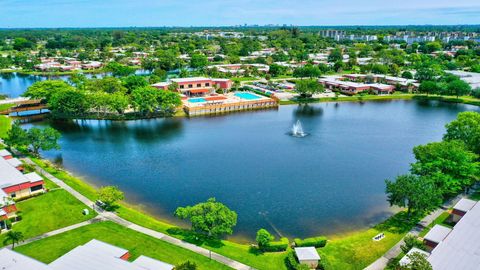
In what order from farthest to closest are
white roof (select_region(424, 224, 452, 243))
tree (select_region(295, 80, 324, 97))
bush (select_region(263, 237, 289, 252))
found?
1. tree (select_region(295, 80, 324, 97))
2. bush (select_region(263, 237, 289, 252))
3. white roof (select_region(424, 224, 452, 243))

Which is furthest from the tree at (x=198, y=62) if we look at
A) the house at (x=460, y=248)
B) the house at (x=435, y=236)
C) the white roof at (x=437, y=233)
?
the house at (x=460, y=248)

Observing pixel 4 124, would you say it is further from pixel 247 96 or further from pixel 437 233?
pixel 437 233

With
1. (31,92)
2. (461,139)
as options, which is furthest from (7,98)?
(461,139)

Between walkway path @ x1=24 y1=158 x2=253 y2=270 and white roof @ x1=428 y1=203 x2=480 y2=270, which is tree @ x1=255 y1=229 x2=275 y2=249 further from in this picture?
white roof @ x1=428 y1=203 x2=480 y2=270

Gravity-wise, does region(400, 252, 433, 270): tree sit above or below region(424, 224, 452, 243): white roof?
above

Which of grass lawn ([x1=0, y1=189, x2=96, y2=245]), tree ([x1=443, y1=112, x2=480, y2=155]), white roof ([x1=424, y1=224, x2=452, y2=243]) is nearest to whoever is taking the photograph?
white roof ([x1=424, y1=224, x2=452, y2=243])

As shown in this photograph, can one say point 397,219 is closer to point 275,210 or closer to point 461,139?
point 275,210

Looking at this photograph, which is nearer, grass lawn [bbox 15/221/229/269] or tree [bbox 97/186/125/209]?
grass lawn [bbox 15/221/229/269]

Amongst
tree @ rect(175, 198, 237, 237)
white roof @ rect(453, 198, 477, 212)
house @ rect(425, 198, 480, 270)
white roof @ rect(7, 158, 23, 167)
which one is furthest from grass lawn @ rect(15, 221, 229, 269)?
white roof @ rect(453, 198, 477, 212)
